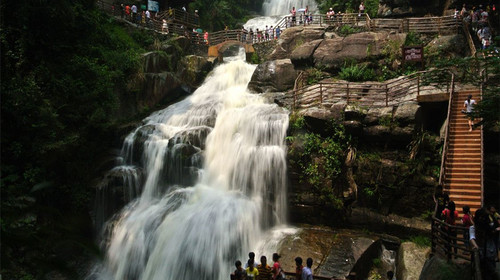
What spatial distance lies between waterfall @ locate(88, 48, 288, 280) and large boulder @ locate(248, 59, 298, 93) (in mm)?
1488

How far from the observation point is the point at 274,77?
19562 millimetres

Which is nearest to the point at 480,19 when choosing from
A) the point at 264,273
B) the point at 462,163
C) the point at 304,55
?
the point at 304,55

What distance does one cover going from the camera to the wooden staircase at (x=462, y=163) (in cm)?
950

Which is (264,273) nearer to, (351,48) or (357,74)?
(357,74)

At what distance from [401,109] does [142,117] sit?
14072 millimetres

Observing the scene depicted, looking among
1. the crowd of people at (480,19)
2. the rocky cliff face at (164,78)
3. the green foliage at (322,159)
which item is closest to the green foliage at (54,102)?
the rocky cliff face at (164,78)

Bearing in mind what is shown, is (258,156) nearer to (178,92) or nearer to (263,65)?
(263,65)

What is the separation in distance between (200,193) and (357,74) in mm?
10686

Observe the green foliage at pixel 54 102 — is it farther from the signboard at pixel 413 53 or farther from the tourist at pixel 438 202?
the signboard at pixel 413 53

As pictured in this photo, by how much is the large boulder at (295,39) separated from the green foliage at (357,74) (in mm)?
5313

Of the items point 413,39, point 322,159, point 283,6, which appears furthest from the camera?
point 283,6

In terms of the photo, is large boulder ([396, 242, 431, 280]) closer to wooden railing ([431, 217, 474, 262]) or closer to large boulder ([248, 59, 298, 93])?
wooden railing ([431, 217, 474, 262])

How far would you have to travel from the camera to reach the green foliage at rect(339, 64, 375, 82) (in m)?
17.9

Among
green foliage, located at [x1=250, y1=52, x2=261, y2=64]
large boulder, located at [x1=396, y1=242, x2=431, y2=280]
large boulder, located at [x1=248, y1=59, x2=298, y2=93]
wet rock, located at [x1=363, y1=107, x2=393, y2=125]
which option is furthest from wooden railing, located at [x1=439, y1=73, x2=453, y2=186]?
green foliage, located at [x1=250, y1=52, x2=261, y2=64]
